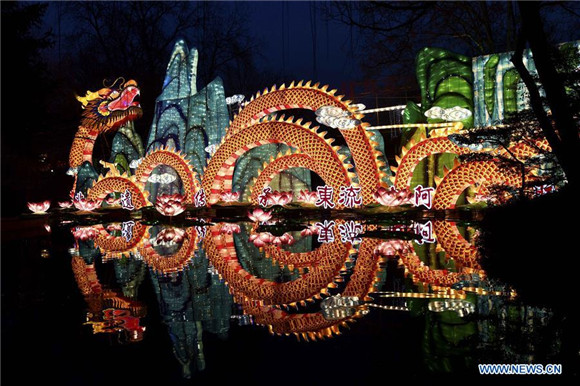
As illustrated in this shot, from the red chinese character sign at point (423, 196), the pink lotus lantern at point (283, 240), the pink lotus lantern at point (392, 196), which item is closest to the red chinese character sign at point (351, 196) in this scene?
the pink lotus lantern at point (392, 196)

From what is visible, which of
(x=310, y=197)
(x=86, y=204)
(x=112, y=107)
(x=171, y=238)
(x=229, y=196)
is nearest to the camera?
(x=171, y=238)

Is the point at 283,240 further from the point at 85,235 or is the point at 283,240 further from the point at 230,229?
the point at 85,235

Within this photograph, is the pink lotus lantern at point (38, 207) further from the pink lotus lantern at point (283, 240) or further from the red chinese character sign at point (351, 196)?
the pink lotus lantern at point (283, 240)

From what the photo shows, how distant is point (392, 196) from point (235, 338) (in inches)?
430

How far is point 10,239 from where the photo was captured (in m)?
13.9

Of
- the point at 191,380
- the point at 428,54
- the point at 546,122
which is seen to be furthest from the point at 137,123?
the point at 191,380

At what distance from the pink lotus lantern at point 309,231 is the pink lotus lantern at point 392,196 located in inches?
81.3

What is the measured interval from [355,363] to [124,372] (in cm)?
163

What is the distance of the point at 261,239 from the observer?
38.7 ft

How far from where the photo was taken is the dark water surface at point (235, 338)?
3.53m

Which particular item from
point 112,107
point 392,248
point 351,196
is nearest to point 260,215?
point 351,196

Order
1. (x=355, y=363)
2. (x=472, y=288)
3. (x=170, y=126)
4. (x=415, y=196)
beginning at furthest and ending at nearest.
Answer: (x=170, y=126), (x=415, y=196), (x=472, y=288), (x=355, y=363)

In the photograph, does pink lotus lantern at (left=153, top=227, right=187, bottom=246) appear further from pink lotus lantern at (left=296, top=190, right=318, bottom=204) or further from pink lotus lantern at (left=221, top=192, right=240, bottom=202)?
pink lotus lantern at (left=296, top=190, right=318, bottom=204)

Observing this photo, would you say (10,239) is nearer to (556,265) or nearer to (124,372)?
(124,372)
